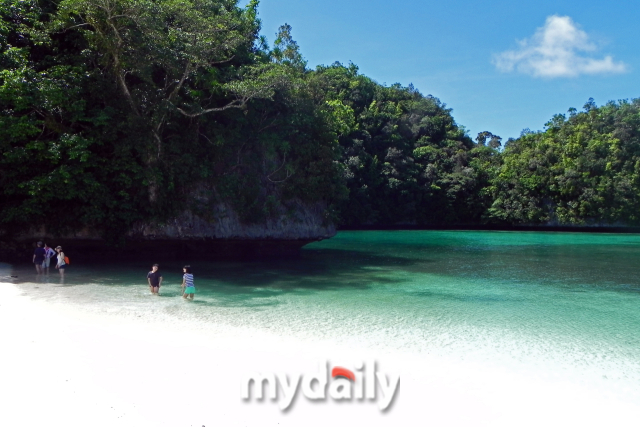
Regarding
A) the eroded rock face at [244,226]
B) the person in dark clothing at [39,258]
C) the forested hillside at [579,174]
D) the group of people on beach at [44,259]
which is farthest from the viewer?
the forested hillside at [579,174]

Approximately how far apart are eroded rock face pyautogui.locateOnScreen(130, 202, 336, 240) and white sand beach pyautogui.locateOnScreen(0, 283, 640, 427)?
10.3m

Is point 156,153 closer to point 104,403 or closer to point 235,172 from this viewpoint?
point 235,172

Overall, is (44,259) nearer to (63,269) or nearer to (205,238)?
(63,269)

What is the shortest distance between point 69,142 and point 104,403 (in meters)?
11.4

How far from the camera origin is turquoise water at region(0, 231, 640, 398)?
7.53 metres

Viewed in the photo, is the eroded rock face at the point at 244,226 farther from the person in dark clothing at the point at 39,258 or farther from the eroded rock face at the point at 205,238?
the person in dark clothing at the point at 39,258

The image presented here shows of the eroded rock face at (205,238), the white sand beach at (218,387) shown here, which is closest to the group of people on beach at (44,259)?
the eroded rock face at (205,238)

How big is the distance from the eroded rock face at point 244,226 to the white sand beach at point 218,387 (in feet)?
33.8

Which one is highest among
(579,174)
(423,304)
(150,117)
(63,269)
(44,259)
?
(579,174)

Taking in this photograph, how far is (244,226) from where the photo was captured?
19.8 meters

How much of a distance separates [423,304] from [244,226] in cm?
1059

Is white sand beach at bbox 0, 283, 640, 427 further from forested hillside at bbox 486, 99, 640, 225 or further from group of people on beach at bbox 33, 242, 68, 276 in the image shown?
forested hillside at bbox 486, 99, 640, 225

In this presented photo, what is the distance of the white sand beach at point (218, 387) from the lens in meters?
4.91

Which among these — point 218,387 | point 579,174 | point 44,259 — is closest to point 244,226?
point 44,259
